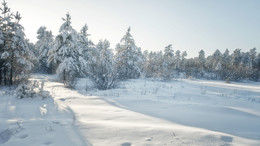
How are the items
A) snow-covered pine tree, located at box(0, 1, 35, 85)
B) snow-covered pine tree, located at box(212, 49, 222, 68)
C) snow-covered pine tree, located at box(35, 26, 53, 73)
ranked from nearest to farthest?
snow-covered pine tree, located at box(0, 1, 35, 85) → snow-covered pine tree, located at box(35, 26, 53, 73) → snow-covered pine tree, located at box(212, 49, 222, 68)

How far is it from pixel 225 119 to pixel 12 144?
494cm

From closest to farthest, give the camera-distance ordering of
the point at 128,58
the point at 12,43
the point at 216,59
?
the point at 12,43 < the point at 128,58 < the point at 216,59

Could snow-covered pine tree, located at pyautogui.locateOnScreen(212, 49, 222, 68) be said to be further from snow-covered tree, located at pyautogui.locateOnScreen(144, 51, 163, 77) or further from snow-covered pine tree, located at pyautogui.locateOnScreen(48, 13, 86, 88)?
snow-covered pine tree, located at pyautogui.locateOnScreen(48, 13, 86, 88)

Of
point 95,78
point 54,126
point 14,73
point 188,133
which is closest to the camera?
point 188,133

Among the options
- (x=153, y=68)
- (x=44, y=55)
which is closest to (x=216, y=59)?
(x=153, y=68)

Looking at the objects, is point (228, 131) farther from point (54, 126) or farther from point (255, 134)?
point (54, 126)

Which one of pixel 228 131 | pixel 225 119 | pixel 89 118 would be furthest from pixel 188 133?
pixel 89 118

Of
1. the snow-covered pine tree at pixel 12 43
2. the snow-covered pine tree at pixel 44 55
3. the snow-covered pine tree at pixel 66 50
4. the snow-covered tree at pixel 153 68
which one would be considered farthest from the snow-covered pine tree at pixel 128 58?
the snow-covered pine tree at pixel 44 55

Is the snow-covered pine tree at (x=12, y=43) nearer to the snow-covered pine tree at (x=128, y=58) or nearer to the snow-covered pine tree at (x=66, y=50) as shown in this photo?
the snow-covered pine tree at (x=66, y=50)

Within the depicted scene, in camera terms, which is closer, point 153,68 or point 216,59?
point 153,68

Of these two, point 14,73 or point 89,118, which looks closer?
point 89,118

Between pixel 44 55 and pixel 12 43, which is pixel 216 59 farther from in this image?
pixel 12 43

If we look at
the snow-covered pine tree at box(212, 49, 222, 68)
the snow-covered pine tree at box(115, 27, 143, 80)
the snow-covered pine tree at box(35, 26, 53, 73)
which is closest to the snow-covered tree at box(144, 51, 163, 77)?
the snow-covered pine tree at box(115, 27, 143, 80)

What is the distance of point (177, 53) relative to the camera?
57250mm
